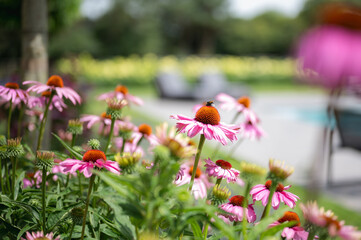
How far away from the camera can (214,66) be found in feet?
53.4

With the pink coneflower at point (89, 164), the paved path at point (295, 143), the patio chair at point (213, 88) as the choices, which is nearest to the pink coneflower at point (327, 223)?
the paved path at point (295, 143)

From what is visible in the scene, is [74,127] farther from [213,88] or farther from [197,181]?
[213,88]

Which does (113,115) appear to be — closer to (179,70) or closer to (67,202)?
(67,202)

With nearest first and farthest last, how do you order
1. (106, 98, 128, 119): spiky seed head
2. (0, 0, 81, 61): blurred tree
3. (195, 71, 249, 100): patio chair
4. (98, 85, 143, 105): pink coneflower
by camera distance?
(106, 98, 128, 119): spiky seed head < (98, 85, 143, 105): pink coneflower < (0, 0, 81, 61): blurred tree < (195, 71, 249, 100): patio chair

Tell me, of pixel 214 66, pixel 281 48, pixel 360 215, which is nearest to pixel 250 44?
pixel 281 48

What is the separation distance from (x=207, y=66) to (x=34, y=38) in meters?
14.0

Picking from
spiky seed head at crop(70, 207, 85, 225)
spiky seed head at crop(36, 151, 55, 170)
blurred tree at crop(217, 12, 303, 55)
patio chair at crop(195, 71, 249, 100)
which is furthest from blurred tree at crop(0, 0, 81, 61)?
blurred tree at crop(217, 12, 303, 55)

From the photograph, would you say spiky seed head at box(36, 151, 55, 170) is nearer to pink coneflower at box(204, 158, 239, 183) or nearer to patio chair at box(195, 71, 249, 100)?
pink coneflower at box(204, 158, 239, 183)

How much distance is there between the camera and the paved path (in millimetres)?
3356

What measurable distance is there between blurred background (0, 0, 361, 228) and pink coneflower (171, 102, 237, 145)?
263 millimetres

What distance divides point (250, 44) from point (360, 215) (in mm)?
26313

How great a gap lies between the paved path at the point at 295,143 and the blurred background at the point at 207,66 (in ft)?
0.04

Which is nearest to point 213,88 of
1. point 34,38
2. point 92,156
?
point 34,38

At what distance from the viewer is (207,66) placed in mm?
16062
